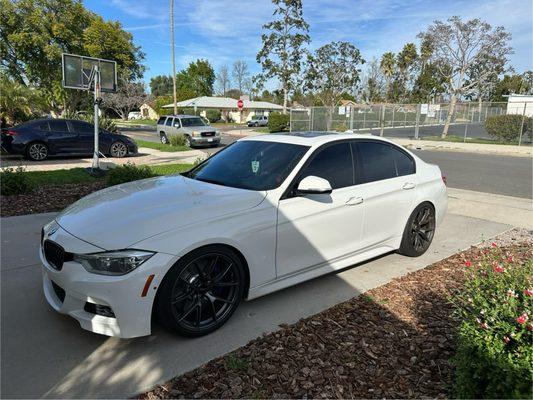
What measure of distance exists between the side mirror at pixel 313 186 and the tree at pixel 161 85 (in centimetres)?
11890

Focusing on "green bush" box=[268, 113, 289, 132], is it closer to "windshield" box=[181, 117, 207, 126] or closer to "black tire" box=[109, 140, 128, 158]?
"windshield" box=[181, 117, 207, 126]

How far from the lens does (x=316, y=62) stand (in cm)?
4381

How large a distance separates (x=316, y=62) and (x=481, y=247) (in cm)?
4135

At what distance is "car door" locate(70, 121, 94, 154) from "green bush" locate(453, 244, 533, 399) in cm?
1504

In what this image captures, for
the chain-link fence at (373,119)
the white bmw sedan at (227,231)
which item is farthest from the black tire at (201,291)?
the chain-link fence at (373,119)

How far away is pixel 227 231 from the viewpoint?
322 cm

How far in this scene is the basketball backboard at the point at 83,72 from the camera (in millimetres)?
11812

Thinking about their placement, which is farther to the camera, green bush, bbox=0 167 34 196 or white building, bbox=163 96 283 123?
white building, bbox=163 96 283 123

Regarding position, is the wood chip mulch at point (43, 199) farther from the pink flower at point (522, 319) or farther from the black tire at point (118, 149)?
the black tire at point (118, 149)

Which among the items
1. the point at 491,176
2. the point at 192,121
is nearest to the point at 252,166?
the point at 491,176

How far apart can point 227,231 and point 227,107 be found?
6913cm

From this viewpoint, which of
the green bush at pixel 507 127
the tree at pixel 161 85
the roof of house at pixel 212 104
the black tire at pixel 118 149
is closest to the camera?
the black tire at pixel 118 149

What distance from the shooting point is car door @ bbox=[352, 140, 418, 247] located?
174 inches

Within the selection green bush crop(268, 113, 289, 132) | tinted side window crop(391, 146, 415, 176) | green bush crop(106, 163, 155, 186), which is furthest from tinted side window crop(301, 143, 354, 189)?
green bush crop(268, 113, 289, 132)
